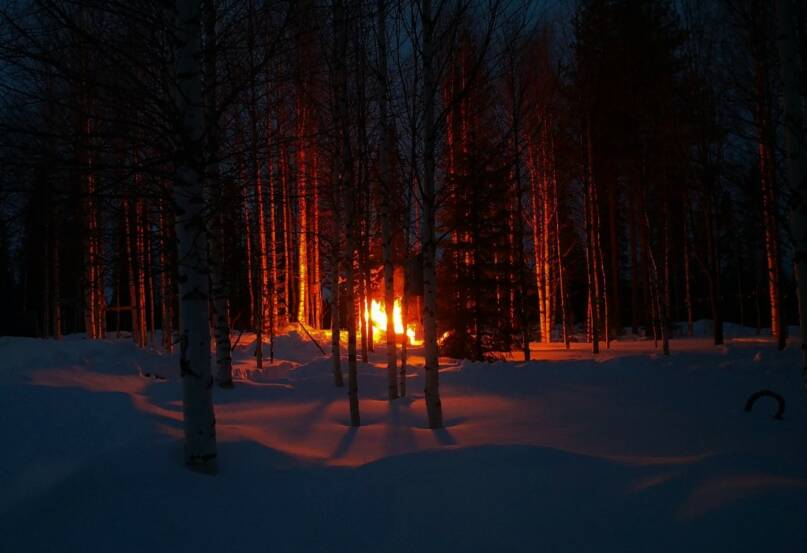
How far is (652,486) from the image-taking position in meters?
3.90

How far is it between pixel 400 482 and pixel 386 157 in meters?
6.22

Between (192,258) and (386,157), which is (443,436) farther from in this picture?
(386,157)

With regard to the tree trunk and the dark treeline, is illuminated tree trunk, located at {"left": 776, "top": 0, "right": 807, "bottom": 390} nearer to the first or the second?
the dark treeline

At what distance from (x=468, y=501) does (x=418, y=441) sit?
7.72 feet

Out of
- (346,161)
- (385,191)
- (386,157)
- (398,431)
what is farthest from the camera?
(386,157)

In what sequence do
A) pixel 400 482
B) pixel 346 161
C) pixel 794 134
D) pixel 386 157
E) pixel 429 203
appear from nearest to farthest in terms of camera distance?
1. pixel 400 482
2. pixel 794 134
3. pixel 429 203
4. pixel 346 161
5. pixel 386 157

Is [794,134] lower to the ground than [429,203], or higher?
higher

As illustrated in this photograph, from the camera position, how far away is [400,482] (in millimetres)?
4402

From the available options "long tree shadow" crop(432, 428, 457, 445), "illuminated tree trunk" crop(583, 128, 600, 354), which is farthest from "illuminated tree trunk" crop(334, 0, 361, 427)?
"illuminated tree trunk" crop(583, 128, 600, 354)

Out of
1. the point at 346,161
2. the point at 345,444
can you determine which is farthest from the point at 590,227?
the point at 345,444

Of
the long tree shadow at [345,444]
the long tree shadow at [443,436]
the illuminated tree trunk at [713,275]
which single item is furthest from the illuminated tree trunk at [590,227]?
the long tree shadow at [345,444]

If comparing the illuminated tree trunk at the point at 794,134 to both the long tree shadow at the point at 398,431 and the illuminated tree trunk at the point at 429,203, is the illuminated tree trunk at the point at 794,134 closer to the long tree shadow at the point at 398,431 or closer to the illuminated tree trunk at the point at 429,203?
the illuminated tree trunk at the point at 429,203

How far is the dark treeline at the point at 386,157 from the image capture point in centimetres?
466

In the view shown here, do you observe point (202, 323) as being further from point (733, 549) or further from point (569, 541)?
point (733, 549)
